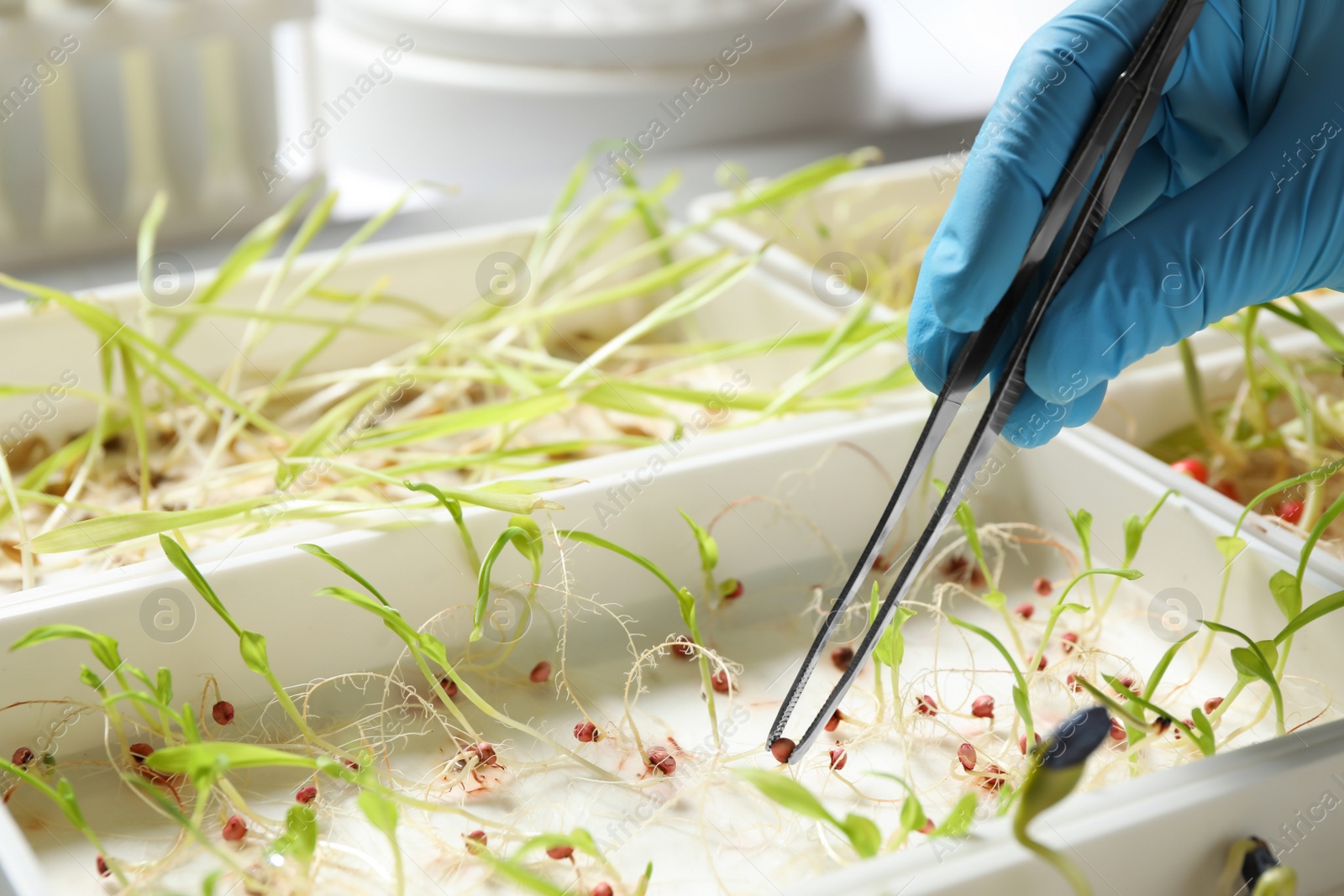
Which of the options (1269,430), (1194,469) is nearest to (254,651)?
(1194,469)

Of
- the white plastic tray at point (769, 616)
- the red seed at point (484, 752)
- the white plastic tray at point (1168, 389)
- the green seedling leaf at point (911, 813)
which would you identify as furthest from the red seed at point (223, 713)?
the white plastic tray at point (1168, 389)

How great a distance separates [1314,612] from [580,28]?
640 millimetres

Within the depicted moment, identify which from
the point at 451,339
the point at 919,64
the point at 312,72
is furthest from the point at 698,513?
the point at 919,64

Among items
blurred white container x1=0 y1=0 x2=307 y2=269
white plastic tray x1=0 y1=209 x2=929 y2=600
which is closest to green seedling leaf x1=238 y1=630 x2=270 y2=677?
white plastic tray x1=0 y1=209 x2=929 y2=600

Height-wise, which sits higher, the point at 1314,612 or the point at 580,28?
the point at 580,28

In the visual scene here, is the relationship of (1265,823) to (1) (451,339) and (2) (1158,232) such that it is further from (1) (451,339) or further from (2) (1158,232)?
(1) (451,339)

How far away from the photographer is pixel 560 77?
33.4 inches

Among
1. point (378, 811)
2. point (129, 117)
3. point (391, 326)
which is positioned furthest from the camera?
point (129, 117)

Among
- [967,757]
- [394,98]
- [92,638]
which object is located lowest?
[967,757]

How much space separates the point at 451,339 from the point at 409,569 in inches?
11.8

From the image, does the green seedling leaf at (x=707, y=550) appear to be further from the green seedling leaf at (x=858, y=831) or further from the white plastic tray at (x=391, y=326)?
the green seedling leaf at (x=858, y=831)

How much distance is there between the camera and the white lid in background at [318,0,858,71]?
832 mm

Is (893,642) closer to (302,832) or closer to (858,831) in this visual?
(858,831)

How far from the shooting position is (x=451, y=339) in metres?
0.85
